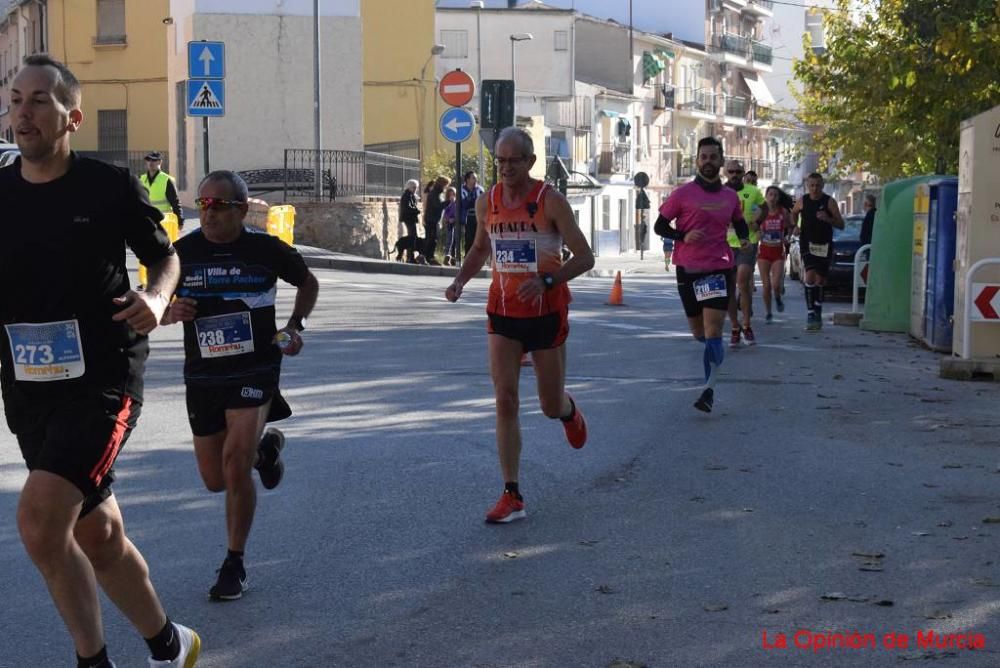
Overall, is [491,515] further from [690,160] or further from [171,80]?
[690,160]

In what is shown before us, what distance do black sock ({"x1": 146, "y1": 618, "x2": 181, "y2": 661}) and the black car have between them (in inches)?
936

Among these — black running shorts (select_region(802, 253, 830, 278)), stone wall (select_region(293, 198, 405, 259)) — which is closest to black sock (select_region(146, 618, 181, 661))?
black running shorts (select_region(802, 253, 830, 278))

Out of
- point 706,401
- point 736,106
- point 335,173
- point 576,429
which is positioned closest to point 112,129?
point 335,173

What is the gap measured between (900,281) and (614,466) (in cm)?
1140

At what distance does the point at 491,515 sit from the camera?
7.32 m

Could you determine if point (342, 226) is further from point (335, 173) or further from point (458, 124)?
point (458, 124)

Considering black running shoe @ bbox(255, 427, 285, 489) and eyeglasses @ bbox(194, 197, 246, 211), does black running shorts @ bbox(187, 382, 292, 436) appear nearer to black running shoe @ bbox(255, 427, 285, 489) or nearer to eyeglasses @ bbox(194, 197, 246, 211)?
black running shoe @ bbox(255, 427, 285, 489)

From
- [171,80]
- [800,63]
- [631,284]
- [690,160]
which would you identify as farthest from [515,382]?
[690,160]

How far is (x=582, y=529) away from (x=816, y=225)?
12.4 meters

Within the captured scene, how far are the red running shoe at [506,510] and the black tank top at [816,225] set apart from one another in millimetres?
12119

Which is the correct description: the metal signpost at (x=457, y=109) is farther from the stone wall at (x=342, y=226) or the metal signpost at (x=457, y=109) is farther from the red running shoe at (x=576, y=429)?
the red running shoe at (x=576, y=429)

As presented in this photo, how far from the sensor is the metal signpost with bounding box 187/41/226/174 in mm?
20188

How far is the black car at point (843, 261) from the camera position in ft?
92.0

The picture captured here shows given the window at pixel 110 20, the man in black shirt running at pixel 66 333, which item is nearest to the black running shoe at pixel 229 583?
the man in black shirt running at pixel 66 333
